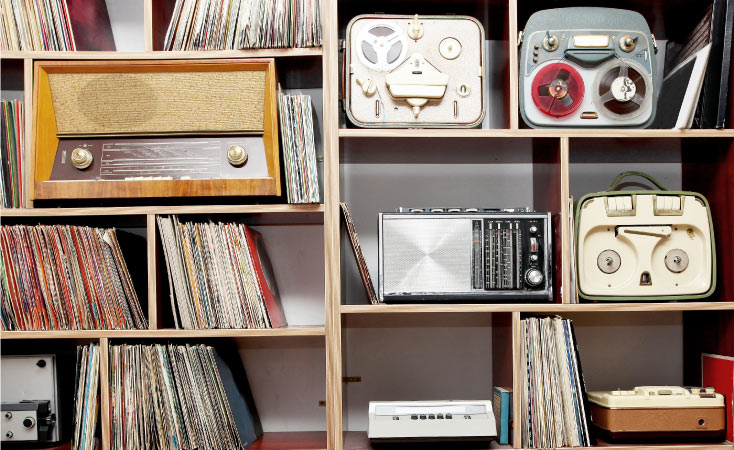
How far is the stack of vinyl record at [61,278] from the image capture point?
172 cm

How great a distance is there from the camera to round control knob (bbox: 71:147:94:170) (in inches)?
68.2

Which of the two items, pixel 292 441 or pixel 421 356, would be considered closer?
pixel 292 441

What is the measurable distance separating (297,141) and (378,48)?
33 cm

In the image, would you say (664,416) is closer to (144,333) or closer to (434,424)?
(434,424)

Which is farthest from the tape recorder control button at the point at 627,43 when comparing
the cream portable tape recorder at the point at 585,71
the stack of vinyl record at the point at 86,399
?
the stack of vinyl record at the point at 86,399

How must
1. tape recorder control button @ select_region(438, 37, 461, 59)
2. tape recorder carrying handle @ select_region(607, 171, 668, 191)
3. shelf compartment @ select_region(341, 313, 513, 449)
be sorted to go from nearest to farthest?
tape recorder control button @ select_region(438, 37, 461, 59)
tape recorder carrying handle @ select_region(607, 171, 668, 191)
shelf compartment @ select_region(341, 313, 513, 449)

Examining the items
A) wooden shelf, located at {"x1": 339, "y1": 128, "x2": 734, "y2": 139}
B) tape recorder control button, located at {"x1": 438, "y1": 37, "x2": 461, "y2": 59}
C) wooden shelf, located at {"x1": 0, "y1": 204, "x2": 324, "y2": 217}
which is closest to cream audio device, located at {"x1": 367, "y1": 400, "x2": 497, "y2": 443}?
wooden shelf, located at {"x1": 0, "y1": 204, "x2": 324, "y2": 217}

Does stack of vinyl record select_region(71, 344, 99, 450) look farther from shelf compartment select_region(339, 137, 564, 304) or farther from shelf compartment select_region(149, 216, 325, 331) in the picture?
shelf compartment select_region(339, 137, 564, 304)

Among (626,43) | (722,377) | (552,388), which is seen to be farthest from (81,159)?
(722,377)

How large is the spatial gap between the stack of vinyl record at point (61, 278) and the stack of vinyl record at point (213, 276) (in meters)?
0.14

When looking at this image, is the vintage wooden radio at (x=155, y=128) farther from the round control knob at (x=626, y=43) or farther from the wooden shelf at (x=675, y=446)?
the wooden shelf at (x=675, y=446)

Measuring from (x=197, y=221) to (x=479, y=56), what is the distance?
34.8 inches

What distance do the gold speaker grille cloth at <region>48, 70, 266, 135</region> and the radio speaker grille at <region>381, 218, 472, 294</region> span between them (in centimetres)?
46

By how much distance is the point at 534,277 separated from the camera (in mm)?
1739
